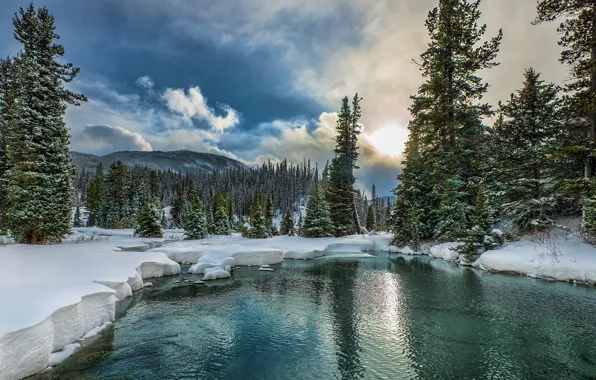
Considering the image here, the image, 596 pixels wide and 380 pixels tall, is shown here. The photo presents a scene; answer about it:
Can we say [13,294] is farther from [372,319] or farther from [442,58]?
[442,58]

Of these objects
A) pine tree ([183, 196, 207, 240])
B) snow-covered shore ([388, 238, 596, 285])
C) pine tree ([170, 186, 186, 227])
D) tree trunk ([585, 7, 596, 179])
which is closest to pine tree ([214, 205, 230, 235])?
pine tree ([183, 196, 207, 240])

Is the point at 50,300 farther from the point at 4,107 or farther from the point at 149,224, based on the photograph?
the point at 149,224

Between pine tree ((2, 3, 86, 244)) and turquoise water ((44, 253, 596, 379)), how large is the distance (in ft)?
35.1

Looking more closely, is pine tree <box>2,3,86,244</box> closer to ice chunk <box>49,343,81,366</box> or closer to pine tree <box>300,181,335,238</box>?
ice chunk <box>49,343,81,366</box>

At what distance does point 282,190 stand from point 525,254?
339 feet

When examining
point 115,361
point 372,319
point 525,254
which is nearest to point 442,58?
point 525,254

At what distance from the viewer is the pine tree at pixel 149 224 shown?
134 ft

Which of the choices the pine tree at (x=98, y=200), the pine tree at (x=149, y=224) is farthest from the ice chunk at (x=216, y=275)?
the pine tree at (x=98, y=200)

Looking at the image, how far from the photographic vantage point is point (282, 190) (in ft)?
394

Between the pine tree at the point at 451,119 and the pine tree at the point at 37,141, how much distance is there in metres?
31.4

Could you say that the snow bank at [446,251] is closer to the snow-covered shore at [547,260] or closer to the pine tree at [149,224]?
the snow-covered shore at [547,260]

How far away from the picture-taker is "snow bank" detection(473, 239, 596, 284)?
16.0 meters

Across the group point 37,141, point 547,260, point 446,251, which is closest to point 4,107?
point 37,141

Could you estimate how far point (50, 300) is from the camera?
28.1 ft
